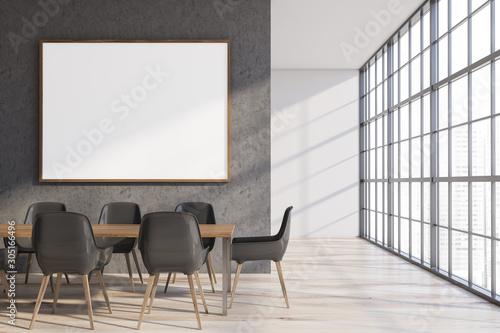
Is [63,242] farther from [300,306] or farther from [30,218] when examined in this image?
[300,306]

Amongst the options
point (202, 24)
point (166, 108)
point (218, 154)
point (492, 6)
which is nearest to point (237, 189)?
point (218, 154)

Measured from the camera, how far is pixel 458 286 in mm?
5105

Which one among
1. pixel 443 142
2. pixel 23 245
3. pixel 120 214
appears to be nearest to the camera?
pixel 23 245

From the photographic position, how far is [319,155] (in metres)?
10.2

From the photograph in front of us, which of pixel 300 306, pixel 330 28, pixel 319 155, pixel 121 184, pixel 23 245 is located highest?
pixel 330 28

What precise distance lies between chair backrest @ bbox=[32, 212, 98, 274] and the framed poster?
226 cm

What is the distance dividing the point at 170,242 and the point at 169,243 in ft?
0.04

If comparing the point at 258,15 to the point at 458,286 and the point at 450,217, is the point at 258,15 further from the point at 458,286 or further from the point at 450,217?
the point at 458,286

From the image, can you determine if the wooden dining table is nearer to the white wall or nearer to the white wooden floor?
the white wooden floor

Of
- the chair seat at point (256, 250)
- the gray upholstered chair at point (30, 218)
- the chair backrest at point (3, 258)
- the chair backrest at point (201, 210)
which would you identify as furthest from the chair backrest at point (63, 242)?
the chair backrest at point (201, 210)

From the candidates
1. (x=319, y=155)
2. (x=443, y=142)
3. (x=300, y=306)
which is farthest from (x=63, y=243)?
(x=319, y=155)

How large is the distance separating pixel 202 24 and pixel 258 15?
2.21 ft

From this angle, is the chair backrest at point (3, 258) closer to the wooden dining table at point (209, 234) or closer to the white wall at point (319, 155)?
the wooden dining table at point (209, 234)

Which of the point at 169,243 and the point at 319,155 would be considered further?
the point at 319,155
